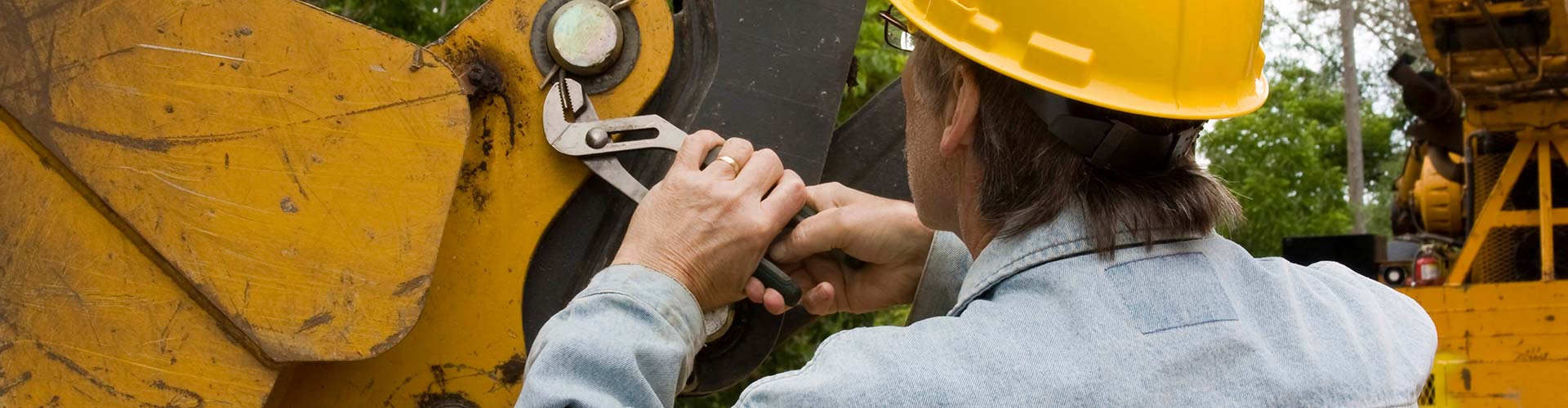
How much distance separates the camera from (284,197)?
2.06 meters

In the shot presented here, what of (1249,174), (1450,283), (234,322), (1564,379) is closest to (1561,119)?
(1450,283)

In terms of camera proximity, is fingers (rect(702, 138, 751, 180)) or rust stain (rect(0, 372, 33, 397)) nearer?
rust stain (rect(0, 372, 33, 397))

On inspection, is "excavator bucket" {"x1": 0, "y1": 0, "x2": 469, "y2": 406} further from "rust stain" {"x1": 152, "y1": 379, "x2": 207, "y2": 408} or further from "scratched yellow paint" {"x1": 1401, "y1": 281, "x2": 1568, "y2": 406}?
"scratched yellow paint" {"x1": 1401, "y1": 281, "x2": 1568, "y2": 406}

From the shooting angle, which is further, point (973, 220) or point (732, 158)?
point (732, 158)

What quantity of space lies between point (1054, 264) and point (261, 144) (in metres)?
1.18

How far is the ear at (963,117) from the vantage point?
1779 mm

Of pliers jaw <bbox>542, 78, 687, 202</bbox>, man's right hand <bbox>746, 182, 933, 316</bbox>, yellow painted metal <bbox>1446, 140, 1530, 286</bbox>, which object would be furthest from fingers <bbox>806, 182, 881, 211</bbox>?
yellow painted metal <bbox>1446, 140, 1530, 286</bbox>

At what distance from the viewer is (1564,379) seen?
7078mm

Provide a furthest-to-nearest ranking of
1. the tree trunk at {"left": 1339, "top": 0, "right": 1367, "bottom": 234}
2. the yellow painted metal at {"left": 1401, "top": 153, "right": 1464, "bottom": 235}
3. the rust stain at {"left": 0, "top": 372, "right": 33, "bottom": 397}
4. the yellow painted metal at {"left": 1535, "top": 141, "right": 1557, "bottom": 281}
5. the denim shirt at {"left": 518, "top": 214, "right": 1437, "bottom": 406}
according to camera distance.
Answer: the tree trunk at {"left": 1339, "top": 0, "right": 1367, "bottom": 234} → the yellow painted metal at {"left": 1401, "top": 153, "right": 1464, "bottom": 235} → the yellow painted metal at {"left": 1535, "top": 141, "right": 1557, "bottom": 281} → the rust stain at {"left": 0, "top": 372, "right": 33, "bottom": 397} → the denim shirt at {"left": 518, "top": 214, "right": 1437, "bottom": 406}

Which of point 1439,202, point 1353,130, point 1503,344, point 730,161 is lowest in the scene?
point 1353,130

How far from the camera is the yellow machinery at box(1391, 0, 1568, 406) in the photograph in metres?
7.27

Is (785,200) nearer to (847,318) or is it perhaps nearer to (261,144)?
(261,144)

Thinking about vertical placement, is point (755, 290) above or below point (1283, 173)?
above

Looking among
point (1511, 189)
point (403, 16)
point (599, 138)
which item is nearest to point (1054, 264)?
point (599, 138)
